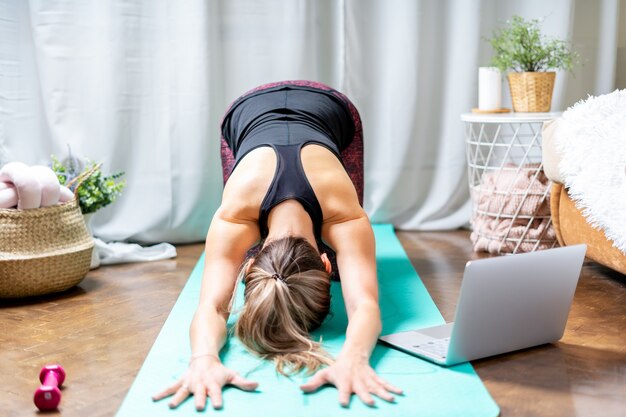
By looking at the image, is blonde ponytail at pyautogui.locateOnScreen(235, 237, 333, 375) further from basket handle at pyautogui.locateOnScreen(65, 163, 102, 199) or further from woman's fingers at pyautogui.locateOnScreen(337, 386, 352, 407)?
basket handle at pyautogui.locateOnScreen(65, 163, 102, 199)

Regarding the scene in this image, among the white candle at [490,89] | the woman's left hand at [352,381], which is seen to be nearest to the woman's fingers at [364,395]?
the woman's left hand at [352,381]

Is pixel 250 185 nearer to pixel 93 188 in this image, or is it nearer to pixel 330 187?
pixel 330 187

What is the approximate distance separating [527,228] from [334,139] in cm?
94

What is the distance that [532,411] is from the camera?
5.54 feet

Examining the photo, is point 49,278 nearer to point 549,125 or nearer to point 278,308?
point 278,308

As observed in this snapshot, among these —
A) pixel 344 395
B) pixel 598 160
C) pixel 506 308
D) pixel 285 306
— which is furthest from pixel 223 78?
pixel 344 395

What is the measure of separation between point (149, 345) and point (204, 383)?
18.9 inches

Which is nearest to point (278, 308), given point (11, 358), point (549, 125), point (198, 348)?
point (198, 348)

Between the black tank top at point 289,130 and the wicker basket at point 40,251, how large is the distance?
657 millimetres

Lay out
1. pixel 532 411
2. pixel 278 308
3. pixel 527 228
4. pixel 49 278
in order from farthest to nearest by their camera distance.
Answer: pixel 527 228 → pixel 49 278 → pixel 278 308 → pixel 532 411

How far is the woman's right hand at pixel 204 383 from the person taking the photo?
67.0 inches

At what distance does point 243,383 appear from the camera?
1768 millimetres

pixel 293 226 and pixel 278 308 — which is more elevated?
pixel 293 226

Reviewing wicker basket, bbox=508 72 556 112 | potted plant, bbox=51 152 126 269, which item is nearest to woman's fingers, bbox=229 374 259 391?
potted plant, bbox=51 152 126 269
